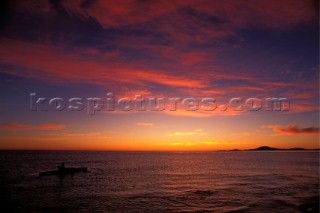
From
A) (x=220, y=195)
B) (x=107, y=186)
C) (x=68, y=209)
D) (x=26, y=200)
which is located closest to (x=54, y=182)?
(x=107, y=186)

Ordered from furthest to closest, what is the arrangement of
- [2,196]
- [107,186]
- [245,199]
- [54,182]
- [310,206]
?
[54,182] < [107,186] < [2,196] < [245,199] < [310,206]

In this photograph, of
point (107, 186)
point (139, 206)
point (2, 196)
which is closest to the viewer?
point (139, 206)

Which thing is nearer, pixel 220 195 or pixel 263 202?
pixel 263 202

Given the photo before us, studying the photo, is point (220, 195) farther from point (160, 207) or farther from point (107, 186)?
point (107, 186)

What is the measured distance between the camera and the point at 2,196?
3300cm

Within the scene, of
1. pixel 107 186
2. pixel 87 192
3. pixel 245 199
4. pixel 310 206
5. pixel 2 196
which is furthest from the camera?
pixel 107 186

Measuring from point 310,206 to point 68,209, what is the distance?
75.8 feet

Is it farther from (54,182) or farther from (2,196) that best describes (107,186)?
(2,196)

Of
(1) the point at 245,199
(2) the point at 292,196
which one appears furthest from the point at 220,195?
(2) the point at 292,196

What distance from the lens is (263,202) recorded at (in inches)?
1123

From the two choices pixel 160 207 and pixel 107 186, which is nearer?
pixel 160 207

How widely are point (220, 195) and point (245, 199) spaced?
11.8ft

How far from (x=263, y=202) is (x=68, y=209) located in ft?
64.6

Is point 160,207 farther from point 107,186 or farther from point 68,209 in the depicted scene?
point 107,186
